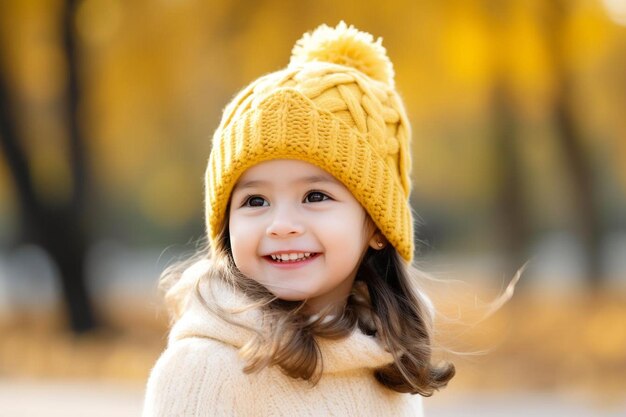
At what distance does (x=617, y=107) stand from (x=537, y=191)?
1.31m

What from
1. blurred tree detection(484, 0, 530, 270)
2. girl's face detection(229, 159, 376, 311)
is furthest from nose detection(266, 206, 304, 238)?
blurred tree detection(484, 0, 530, 270)

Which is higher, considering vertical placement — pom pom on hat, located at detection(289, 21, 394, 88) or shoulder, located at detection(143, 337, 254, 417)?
pom pom on hat, located at detection(289, 21, 394, 88)

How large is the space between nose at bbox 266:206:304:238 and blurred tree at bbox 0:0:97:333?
785 centimetres

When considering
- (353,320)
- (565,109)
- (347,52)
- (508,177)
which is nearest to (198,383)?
(353,320)

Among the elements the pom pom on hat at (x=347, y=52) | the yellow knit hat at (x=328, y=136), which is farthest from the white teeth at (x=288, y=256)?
the pom pom on hat at (x=347, y=52)

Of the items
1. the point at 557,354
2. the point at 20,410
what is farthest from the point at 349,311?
the point at 557,354

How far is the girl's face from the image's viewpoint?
9.05ft

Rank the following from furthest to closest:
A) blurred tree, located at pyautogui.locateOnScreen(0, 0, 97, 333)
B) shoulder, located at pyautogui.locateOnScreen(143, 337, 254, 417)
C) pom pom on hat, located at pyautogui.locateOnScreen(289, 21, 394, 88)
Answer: blurred tree, located at pyautogui.locateOnScreen(0, 0, 97, 333) < pom pom on hat, located at pyautogui.locateOnScreen(289, 21, 394, 88) < shoulder, located at pyautogui.locateOnScreen(143, 337, 254, 417)

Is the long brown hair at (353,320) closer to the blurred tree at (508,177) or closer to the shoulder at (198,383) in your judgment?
the shoulder at (198,383)

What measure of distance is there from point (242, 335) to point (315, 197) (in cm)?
46

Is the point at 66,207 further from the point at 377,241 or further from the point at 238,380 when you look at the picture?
the point at 238,380

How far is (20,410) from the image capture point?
7328mm

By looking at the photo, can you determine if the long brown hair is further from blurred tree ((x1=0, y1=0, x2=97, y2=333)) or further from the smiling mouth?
blurred tree ((x1=0, y1=0, x2=97, y2=333))

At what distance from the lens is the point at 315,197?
9.32 ft
